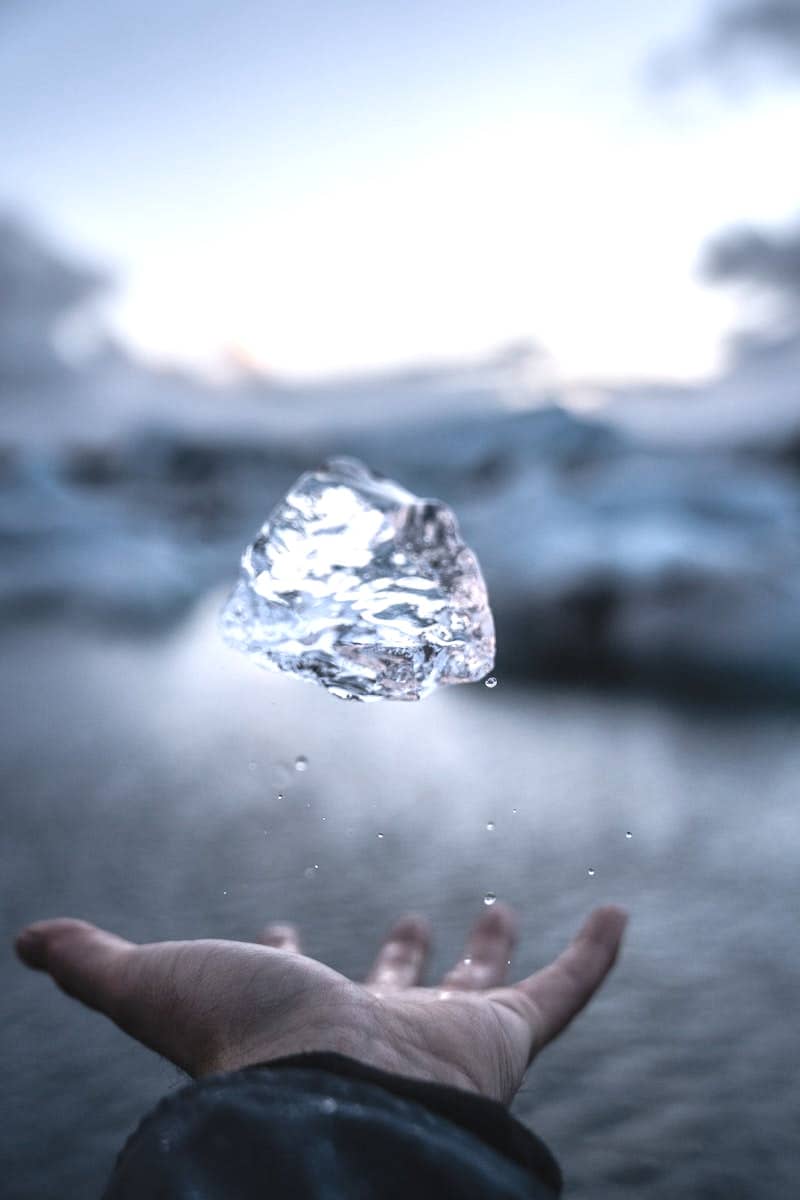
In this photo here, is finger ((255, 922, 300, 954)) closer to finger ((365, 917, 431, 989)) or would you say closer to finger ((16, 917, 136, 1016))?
finger ((365, 917, 431, 989))

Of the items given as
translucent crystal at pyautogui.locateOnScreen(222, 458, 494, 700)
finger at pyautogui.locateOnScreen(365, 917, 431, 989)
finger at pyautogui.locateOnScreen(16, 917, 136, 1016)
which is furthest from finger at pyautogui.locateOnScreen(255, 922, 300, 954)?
translucent crystal at pyautogui.locateOnScreen(222, 458, 494, 700)

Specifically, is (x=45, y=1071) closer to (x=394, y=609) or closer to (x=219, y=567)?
(x=394, y=609)

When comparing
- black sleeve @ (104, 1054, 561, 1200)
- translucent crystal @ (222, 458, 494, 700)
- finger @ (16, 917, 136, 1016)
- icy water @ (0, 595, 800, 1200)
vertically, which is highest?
translucent crystal @ (222, 458, 494, 700)

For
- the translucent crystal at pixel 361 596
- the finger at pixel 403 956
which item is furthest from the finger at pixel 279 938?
the translucent crystal at pixel 361 596

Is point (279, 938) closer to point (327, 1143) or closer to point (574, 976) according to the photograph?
point (574, 976)

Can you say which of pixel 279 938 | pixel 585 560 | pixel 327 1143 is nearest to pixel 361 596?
pixel 279 938
